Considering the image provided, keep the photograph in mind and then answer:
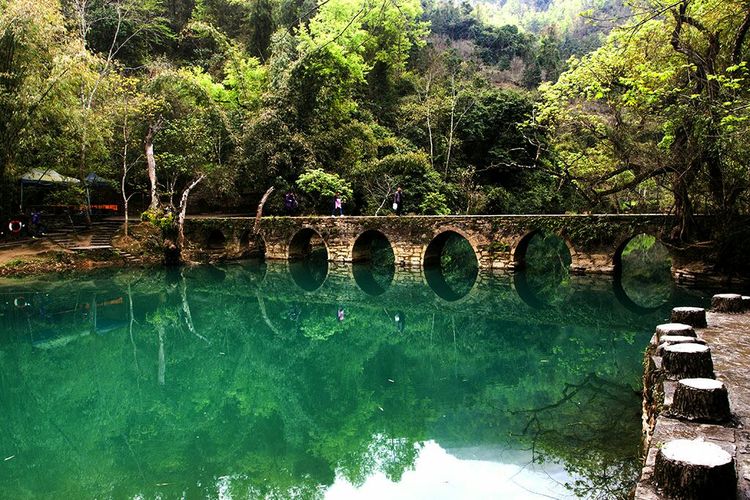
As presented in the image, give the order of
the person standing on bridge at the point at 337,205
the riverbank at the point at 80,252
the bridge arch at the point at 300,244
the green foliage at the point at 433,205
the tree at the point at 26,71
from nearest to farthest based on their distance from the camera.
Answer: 1. the tree at the point at 26,71
2. the riverbank at the point at 80,252
3. the person standing on bridge at the point at 337,205
4. the bridge arch at the point at 300,244
5. the green foliage at the point at 433,205

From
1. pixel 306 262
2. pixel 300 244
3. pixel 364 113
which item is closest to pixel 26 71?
pixel 300 244

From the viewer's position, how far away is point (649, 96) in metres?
11.2

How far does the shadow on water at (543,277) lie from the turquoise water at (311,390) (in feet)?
0.73

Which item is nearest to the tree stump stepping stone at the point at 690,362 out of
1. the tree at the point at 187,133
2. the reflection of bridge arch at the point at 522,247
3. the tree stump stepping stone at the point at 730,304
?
the tree stump stepping stone at the point at 730,304

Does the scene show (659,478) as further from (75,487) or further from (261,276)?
(261,276)

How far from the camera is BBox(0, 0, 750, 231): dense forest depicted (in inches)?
471

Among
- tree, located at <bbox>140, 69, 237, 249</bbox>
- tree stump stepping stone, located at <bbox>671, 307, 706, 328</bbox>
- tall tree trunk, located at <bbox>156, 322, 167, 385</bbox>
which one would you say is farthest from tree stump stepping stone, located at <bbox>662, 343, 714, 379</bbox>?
tree, located at <bbox>140, 69, 237, 249</bbox>

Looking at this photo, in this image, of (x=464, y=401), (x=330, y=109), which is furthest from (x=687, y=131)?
(x=330, y=109)

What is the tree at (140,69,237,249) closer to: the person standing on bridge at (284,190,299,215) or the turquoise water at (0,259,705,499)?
the person standing on bridge at (284,190,299,215)

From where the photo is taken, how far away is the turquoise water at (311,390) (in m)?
5.08

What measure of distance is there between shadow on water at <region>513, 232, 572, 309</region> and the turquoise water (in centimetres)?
22

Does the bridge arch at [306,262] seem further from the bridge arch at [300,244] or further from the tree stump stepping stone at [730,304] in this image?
the tree stump stepping stone at [730,304]

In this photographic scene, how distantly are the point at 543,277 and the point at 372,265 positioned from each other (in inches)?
283

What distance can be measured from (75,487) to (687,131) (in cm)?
1294
